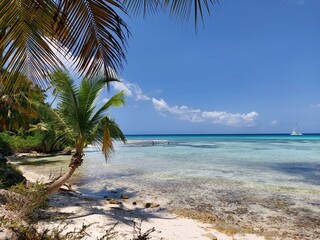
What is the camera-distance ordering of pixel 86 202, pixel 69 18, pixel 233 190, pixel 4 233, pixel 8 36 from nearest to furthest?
pixel 8 36
pixel 69 18
pixel 4 233
pixel 86 202
pixel 233 190

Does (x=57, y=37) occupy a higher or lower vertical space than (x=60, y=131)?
higher

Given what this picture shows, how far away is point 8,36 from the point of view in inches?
93.2

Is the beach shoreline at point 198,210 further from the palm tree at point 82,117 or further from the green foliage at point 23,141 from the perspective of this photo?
the green foliage at point 23,141

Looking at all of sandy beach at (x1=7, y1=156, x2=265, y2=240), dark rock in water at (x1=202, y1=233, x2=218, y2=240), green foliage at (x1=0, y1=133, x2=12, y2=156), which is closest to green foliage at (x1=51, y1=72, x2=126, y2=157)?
sandy beach at (x1=7, y1=156, x2=265, y2=240)

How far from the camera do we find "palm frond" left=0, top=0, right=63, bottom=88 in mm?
2354

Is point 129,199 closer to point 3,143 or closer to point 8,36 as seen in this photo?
point 8,36

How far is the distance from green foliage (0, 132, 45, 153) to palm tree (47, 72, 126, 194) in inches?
820

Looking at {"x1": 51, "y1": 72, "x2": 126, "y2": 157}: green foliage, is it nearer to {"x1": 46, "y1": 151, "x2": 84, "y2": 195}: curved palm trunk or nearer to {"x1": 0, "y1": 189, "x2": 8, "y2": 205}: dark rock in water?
{"x1": 46, "y1": 151, "x2": 84, "y2": 195}: curved palm trunk

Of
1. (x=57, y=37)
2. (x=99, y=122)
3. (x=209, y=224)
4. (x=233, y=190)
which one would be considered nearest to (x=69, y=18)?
(x=57, y=37)

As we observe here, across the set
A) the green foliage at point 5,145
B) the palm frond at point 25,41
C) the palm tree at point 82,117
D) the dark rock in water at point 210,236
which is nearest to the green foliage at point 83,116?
the palm tree at point 82,117

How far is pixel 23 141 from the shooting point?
26312mm

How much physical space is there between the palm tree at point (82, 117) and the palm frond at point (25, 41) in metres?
3.72

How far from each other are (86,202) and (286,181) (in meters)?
9.20

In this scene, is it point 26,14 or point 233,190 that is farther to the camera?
point 233,190
